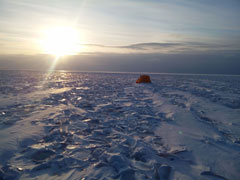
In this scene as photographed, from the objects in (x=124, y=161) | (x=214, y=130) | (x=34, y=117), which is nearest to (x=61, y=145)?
(x=124, y=161)

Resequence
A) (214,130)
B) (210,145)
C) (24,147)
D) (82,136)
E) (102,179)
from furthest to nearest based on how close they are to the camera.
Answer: (214,130), (82,136), (210,145), (24,147), (102,179)

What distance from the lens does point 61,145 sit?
10.9 feet

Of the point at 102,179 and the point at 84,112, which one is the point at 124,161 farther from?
the point at 84,112

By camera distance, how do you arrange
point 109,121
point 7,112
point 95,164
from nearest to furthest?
point 95,164, point 109,121, point 7,112

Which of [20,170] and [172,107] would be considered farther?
[172,107]

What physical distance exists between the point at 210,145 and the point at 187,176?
4.17 ft

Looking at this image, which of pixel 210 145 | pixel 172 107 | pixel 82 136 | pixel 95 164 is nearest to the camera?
pixel 95 164

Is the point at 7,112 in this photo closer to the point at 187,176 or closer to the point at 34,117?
the point at 34,117

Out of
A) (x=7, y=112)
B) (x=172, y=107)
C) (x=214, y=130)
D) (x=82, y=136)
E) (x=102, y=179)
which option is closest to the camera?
(x=102, y=179)

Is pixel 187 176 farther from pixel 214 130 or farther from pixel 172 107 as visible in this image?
pixel 172 107

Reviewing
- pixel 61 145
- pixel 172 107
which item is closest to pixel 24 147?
pixel 61 145

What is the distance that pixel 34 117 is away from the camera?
15.8 feet

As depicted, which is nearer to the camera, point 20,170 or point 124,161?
point 20,170

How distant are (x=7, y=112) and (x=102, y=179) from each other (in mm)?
4174
